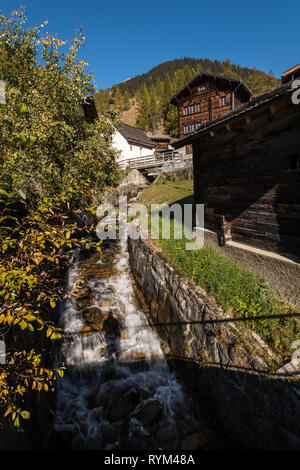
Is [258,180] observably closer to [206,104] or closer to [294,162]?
[294,162]

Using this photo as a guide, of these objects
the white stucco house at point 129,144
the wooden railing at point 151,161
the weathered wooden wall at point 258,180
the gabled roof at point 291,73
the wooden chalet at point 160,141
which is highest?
the wooden chalet at point 160,141

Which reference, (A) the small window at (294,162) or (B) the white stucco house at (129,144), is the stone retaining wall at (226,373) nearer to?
(A) the small window at (294,162)

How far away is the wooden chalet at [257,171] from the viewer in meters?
5.66

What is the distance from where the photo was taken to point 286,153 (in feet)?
19.2

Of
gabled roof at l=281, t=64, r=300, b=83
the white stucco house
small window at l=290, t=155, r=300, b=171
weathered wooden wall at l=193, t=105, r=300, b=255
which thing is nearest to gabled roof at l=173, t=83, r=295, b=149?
weathered wooden wall at l=193, t=105, r=300, b=255

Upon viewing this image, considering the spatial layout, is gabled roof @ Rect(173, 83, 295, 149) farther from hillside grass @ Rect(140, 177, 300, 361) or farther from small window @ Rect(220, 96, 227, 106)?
small window @ Rect(220, 96, 227, 106)

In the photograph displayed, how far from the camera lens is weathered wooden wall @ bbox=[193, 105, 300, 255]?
19.1 ft

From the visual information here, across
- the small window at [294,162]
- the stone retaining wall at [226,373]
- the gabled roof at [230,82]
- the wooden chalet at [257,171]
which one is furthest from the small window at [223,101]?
the stone retaining wall at [226,373]

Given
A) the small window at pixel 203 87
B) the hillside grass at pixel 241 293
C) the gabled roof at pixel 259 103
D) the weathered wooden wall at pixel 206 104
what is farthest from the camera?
the small window at pixel 203 87

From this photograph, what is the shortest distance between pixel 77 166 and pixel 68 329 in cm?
656

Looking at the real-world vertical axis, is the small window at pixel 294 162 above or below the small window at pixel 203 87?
below
